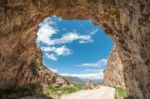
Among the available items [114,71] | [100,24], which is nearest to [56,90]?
[114,71]

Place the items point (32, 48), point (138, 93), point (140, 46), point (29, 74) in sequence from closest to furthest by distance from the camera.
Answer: point (140, 46)
point (138, 93)
point (32, 48)
point (29, 74)

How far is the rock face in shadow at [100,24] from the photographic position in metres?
20.4

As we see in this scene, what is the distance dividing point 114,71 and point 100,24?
1063 inches

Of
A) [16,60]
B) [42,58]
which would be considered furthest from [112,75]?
[16,60]

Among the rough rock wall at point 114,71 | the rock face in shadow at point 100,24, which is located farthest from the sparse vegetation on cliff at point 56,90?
the rough rock wall at point 114,71

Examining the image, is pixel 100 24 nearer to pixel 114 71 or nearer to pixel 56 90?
pixel 56 90

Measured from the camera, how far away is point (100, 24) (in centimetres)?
2795

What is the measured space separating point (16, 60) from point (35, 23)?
19.1ft

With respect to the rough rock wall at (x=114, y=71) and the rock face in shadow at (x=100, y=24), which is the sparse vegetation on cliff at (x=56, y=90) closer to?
the rock face in shadow at (x=100, y=24)

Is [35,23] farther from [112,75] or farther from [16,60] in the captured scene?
[112,75]

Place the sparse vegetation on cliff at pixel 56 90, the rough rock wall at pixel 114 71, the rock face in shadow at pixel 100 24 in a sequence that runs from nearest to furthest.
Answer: the rock face in shadow at pixel 100 24, the sparse vegetation on cliff at pixel 56 90, the rough rock wall at pixel 114 71

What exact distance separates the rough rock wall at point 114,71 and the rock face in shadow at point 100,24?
65.5 feet

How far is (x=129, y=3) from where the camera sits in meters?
20.7

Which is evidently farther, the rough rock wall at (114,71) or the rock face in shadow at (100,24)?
the rough rock wall at (114,71)
